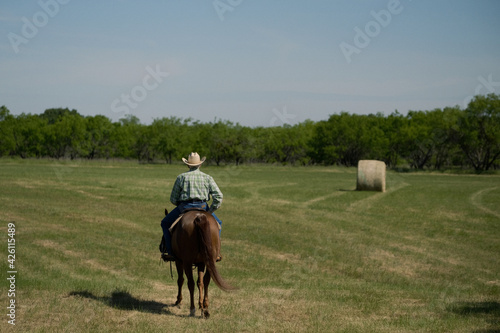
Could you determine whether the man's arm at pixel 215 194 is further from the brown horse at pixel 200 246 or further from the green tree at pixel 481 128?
the green tree at pixel 481 128

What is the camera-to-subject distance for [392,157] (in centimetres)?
9562

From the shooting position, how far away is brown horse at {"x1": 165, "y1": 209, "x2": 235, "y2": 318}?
863 cm

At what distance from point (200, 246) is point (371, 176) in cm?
3156

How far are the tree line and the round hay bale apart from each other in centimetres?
4710

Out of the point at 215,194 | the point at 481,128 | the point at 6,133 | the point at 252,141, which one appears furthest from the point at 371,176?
the point at 6,133

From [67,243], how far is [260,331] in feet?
35.3

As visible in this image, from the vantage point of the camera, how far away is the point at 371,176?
1534 inches

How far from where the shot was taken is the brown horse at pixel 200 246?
28.3ft

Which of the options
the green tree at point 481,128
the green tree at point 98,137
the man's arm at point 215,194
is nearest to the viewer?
the man's arm at point 215,194

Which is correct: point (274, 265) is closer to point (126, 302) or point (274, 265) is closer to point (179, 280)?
point (179, 280)

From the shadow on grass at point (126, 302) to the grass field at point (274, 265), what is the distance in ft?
0.11

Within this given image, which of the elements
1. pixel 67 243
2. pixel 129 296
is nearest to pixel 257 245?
pixel 67 243

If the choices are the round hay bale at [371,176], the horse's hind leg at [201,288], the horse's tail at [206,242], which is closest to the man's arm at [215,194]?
the horse's tail at [206,242]

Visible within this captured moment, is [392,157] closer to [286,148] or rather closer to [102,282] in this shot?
[286,148]
